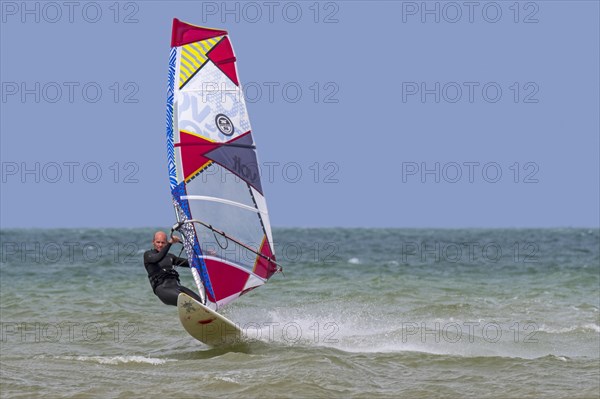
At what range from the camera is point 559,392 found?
936 centimetres

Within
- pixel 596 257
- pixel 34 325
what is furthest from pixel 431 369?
pixel 596 257

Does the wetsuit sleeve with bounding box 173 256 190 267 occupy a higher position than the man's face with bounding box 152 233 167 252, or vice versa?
the man's face with bounding box 152 233 167 252

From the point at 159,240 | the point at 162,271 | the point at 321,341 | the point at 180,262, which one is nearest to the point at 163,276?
the point at 162,271

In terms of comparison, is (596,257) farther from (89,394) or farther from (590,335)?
(89,394)

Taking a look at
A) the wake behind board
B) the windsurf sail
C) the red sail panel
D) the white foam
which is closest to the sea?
the white foam

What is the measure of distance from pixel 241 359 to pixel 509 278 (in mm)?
14566

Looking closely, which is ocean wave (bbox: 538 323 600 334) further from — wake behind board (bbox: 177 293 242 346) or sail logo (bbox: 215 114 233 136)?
sail logo (bbox: 215 114 233 136)


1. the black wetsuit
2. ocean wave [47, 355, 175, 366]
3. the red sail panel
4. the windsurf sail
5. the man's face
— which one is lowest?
ocean wave [47, 355, 175, 366]

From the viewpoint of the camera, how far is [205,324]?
11.5 m

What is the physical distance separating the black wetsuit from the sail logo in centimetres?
176

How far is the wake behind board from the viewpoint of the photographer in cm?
1114

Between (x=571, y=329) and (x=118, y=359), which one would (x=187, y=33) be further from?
(x=571, y=329)

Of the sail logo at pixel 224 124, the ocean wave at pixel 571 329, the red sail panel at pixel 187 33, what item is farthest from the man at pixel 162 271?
the ocean wave at pixel 571 329

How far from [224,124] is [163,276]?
2.24 m
